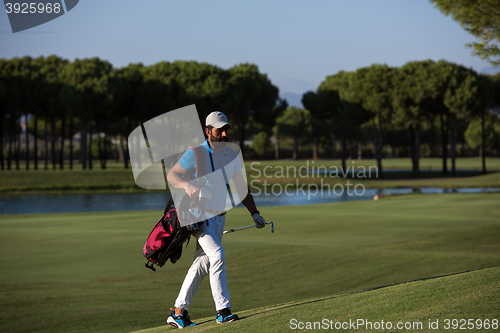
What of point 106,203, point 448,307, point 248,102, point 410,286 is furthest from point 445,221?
point 248,102

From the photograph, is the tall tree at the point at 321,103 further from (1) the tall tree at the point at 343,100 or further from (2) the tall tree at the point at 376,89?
(2) the tall tree at the point at 376,89

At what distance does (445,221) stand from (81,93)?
1792 inches

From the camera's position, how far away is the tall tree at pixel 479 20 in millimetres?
15070

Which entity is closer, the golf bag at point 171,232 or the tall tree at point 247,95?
the golf bag at point 171,232

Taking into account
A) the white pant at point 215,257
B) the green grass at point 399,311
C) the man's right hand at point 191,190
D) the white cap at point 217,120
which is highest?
the white cap at point 217,120

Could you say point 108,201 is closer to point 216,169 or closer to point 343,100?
point 216,169

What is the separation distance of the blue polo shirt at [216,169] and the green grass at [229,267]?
1.20 m

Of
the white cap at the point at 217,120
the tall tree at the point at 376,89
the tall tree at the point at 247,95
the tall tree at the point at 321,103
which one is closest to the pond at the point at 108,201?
the tall tree at the point at 376,89

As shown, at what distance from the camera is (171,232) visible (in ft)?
15.6

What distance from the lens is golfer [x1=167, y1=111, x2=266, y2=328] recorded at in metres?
4.70

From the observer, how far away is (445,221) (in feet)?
52.2

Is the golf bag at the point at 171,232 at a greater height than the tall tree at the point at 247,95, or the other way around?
the tall tree at the point at 247,95

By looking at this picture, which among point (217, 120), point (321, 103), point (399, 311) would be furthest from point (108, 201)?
point (321, 103)

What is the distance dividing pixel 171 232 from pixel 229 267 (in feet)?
17.8
